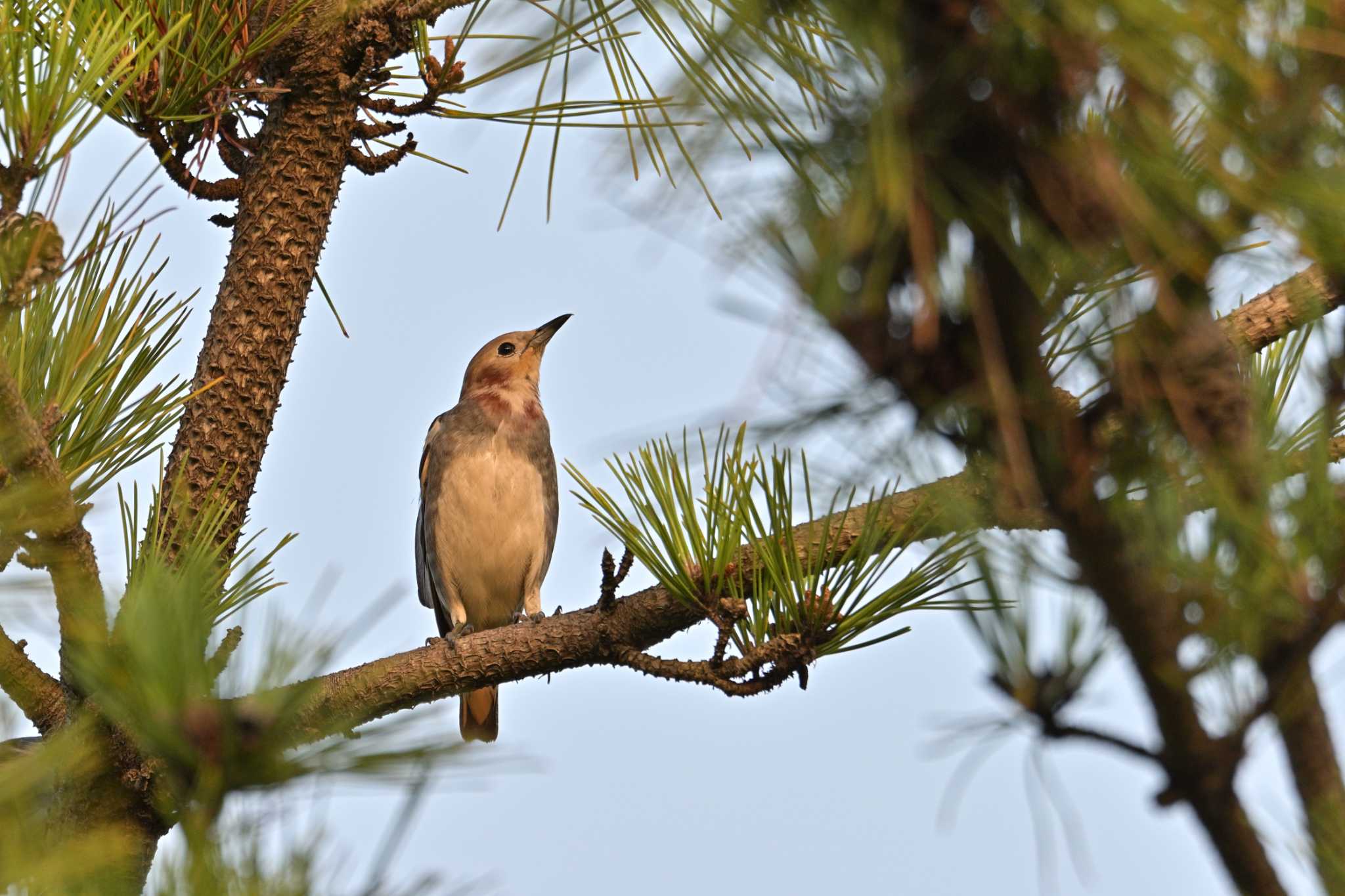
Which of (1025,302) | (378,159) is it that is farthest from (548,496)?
(1025,302)

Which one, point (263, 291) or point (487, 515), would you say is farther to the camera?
point (487, 515)

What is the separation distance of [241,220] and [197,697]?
7.17 ft

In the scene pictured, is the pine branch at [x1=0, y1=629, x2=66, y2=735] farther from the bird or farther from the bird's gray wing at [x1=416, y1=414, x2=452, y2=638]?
the bird's gray wing at [x1=416, y1=414, x2=452, y2=638]

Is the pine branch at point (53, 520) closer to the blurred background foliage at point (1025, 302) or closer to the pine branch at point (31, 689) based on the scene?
the pine branch at point (31, 689)

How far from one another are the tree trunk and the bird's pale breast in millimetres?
3559

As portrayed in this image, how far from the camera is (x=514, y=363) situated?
780cm

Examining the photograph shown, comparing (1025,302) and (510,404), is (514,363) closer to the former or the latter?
(510,404)

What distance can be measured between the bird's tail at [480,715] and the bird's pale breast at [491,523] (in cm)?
66

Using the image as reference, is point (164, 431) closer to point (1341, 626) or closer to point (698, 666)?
point (698, 666)

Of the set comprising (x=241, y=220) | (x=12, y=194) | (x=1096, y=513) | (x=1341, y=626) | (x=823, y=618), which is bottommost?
(x=1341, y=626)

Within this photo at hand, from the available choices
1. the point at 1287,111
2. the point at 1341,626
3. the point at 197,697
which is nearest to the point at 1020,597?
the point at 1341,626

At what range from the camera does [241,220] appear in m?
3.47

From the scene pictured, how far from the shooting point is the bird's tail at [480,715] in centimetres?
753

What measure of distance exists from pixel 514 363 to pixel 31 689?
5.20 metres
